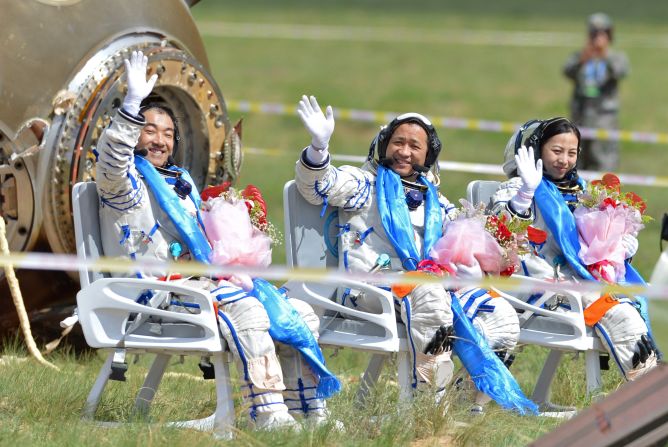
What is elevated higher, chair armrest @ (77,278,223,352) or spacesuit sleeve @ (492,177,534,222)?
spacesuit sleeve @ (492,177,534,222)

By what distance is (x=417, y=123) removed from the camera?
6.38m

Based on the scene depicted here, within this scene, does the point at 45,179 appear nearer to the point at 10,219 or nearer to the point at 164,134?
the point at 10,219

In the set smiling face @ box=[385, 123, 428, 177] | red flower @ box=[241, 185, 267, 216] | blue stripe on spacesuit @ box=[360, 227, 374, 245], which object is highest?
smiling face @ box=[385, 123, 428, 177]

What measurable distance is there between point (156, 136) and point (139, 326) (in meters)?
0.77

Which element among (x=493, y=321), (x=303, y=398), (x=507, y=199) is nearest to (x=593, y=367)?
(x=493, y=321)

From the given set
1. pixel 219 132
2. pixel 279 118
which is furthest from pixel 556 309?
pixel 279 118

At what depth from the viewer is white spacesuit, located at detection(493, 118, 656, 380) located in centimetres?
626

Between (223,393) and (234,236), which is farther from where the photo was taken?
(234,236)

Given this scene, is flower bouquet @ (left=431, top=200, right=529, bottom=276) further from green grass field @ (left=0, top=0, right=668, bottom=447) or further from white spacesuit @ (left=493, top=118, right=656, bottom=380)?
green grass field @ (left=0, top=0, right=668, bottom=447)

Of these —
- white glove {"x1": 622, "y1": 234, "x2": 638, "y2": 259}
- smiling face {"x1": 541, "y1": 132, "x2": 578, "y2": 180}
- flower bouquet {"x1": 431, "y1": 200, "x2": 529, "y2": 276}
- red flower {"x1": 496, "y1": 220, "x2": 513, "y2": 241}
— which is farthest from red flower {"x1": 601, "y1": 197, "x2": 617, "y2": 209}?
red flower {"x1": 496, "y1": 220, "x2": 513, "y2": 241}

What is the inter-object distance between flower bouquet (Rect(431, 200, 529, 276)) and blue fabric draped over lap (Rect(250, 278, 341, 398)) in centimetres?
68

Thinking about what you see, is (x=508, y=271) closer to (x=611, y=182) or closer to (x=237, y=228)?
(x=611, y=182)

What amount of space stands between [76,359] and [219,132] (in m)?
1.29

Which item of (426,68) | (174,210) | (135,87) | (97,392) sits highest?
(426,68)
